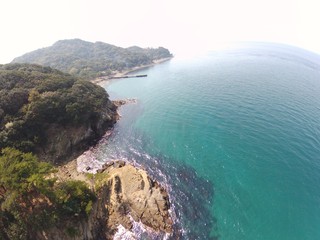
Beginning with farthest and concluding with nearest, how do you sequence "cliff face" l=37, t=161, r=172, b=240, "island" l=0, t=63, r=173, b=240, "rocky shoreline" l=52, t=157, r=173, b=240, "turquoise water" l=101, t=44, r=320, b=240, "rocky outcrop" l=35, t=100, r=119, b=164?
"rocky outcrop" l=35, t=100, r=119, b=164, "turquoise water" l=101, t=44, r=320, b=240, "rocky shoreline" l=52, t=157, r=173, b=240, "cliff face" l=37, t=161, r=172, b=240, "island" l=0, t=63, r=173, b=240

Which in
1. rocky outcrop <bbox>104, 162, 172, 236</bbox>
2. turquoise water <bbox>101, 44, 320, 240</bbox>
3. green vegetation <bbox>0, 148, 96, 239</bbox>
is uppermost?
green vegetation <bbox>0, 148, 96, 239</bbox>

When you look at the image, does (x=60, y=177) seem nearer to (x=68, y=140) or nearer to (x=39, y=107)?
(x=68, y=140)

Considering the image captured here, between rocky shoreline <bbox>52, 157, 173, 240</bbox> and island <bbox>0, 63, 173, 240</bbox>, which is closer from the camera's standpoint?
island <bbox>0, 63, 173, 240</bbox>

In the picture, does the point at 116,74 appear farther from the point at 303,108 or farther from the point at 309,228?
the point at 309,228

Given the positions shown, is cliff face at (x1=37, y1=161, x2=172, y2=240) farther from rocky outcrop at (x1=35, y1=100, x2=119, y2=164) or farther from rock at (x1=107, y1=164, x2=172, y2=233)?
rocky outcrop at (x1=35, y1=100, x2=119, y2=164)

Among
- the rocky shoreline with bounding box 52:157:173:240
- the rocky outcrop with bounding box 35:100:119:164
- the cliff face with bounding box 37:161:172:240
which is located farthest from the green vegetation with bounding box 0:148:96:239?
the rocky outcrop with bounding box 35:100:119:164

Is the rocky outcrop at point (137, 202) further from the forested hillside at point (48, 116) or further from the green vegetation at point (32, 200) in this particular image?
the forested hillside at point (48, 116)

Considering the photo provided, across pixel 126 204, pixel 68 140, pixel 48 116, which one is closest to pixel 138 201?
pixel 126 204

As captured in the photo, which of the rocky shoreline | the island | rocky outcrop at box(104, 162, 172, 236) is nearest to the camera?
Answer: the island

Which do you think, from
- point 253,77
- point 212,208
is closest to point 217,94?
point 253,77
